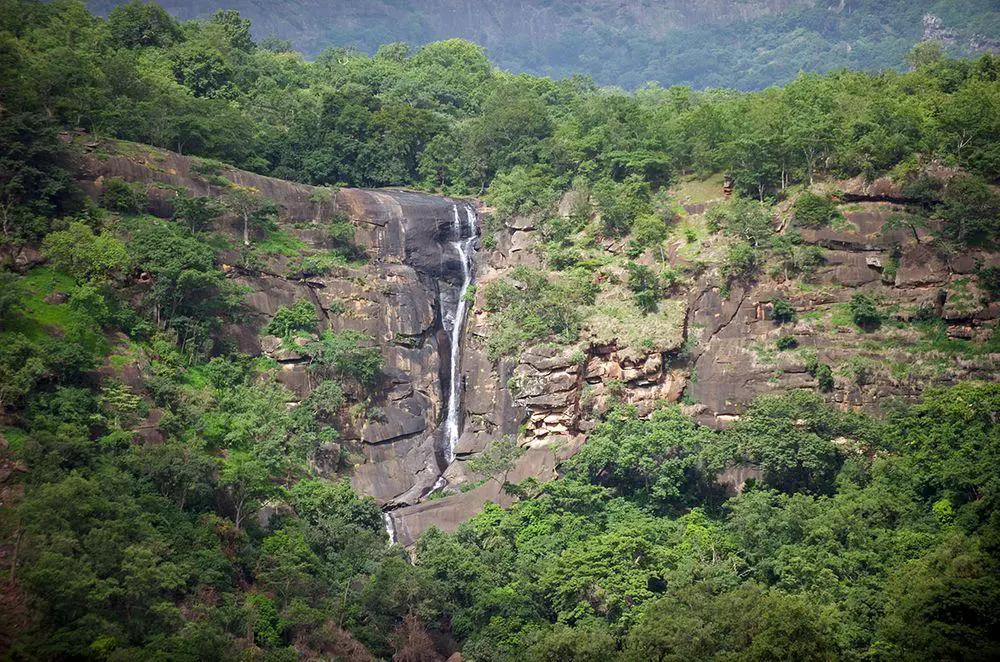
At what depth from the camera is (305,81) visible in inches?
3588

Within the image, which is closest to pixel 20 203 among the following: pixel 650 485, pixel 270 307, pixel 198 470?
pixel 270 307

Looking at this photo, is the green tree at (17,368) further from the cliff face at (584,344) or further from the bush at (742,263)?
the bush at (742,263)

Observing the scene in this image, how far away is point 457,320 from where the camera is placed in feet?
222

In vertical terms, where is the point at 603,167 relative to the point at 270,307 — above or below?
above

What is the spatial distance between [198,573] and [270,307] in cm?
1981

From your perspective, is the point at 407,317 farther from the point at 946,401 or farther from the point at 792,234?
the point at 946,401

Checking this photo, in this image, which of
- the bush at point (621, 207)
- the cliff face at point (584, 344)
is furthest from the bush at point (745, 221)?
the bush at point (621, 207)

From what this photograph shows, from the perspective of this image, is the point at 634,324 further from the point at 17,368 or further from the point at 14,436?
the point at 14,436

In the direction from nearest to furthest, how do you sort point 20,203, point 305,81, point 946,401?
point 946,401, point 20,203, point 305,81

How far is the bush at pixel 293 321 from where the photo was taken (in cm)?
6262

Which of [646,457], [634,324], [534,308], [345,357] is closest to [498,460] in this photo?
[646,457]

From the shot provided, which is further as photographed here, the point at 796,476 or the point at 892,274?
the point at 892,274

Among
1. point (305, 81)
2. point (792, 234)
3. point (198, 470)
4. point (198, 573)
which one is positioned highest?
point (305, 81)

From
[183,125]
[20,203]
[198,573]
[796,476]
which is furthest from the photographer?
[183,125]
